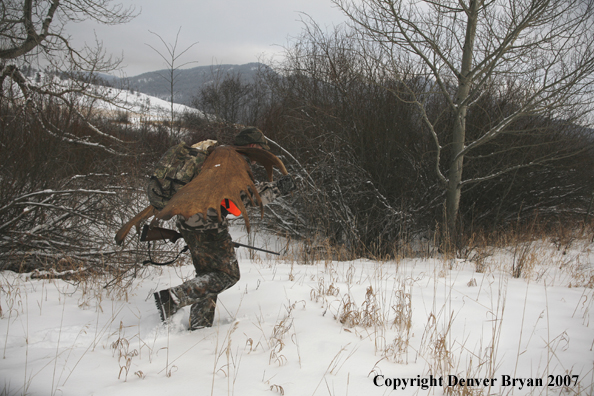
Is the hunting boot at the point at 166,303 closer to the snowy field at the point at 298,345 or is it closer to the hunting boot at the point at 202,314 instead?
the snowy field at the point at 298,345

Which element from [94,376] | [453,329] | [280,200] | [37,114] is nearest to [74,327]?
[94,376]

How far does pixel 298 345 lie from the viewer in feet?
7.77

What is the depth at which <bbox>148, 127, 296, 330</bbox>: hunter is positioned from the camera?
2398 mm

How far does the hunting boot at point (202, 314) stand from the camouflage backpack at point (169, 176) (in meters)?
0.84

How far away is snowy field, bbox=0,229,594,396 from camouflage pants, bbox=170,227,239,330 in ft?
0.49

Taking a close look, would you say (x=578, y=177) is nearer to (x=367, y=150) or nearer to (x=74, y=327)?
(x=367, y=150)

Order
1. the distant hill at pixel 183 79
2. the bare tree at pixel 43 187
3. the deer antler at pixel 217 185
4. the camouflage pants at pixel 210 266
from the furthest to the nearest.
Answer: the distant hill at pixel 183 79 → the bare tree at pixel 43 187 → the camouflage pants at pixel 210 266 → the deer antler at pixel 217 185

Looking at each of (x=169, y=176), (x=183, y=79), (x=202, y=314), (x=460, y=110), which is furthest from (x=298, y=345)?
(x=183, y=79)

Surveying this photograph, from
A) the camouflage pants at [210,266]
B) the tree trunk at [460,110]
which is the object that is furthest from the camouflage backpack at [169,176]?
the tree trunk at [460,110]

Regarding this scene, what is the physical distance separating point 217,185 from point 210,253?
0.65m

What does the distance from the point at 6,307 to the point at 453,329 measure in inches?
153

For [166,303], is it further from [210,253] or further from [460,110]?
[460,110]

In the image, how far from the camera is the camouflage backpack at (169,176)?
7.91 feet

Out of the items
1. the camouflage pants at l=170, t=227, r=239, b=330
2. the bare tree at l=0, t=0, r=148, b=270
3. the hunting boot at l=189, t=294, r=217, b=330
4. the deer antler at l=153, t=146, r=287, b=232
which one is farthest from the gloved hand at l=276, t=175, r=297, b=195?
the bare tree at l=0, t=0, r=148, b=270
